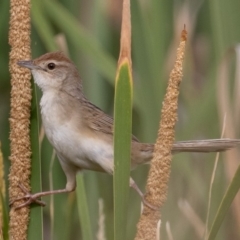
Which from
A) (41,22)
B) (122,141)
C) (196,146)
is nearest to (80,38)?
(41,22)

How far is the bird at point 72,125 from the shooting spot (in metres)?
1.84

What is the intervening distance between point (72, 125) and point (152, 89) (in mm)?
270

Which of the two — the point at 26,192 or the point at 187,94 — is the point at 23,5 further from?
the point at 187,94

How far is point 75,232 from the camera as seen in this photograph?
81.5 inches

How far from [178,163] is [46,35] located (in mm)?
563

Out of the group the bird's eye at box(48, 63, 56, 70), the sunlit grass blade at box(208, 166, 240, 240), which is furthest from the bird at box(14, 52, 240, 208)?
the sunlit grass blade at box(208, 166, 240, 240)

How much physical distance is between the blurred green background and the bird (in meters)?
0.07

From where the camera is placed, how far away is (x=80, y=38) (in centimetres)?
192

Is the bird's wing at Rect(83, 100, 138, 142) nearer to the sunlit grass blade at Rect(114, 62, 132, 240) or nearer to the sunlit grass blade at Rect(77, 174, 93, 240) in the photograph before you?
the sunlit grass blade at Rect(77, 174, 93, 240)

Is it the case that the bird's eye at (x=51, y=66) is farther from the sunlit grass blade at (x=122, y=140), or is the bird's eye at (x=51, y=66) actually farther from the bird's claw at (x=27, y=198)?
the sunlit grass blade at (x=122, y=140)

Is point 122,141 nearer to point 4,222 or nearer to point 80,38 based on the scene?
point 4,222

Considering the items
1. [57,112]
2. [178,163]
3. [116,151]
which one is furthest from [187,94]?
[116,151]

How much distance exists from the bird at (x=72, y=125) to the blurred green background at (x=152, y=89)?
0.07 metres

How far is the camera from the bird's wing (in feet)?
6.40
